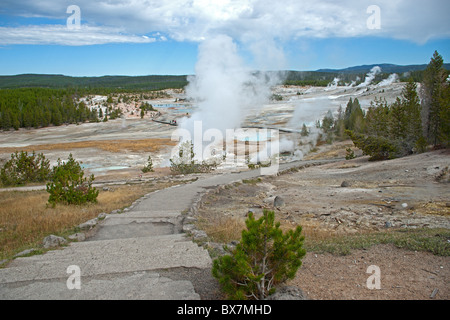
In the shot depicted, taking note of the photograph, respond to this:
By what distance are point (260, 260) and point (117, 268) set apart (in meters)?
2.92

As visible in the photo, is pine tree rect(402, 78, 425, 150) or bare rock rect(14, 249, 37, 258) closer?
bare rock rect(14, 249, 37, 258)

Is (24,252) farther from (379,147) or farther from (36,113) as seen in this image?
(36,113)

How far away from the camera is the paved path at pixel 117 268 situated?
5.45 metres

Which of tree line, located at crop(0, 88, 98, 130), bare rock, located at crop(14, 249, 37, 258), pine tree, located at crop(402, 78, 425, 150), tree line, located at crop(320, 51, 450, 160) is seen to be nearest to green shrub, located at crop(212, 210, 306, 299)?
bare rock, located at crop(14, 249, 37, 258)

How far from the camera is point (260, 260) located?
17.5 ft

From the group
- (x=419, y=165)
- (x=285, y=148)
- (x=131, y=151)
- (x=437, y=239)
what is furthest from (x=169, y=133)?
(x=437, y=239)

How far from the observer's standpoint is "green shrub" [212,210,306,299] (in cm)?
492

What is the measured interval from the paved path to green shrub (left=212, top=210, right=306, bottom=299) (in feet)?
2.39
